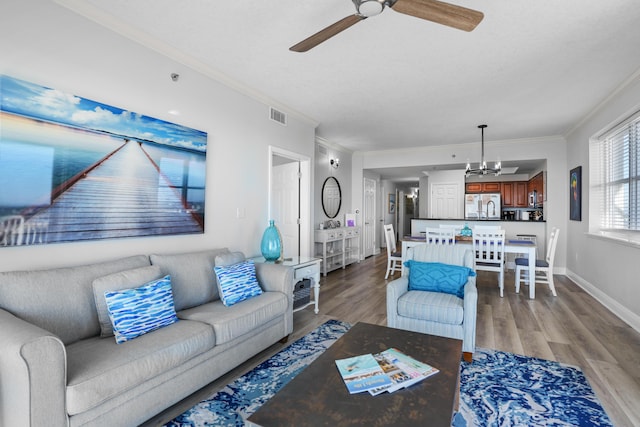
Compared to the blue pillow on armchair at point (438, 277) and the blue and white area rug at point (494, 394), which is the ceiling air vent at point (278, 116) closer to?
the blue pillow on armchair at point (438, 277)

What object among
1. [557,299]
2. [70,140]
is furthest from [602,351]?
[70,140]

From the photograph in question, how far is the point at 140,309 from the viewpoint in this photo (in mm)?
1994

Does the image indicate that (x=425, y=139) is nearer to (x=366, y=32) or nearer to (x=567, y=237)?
(x=567, y=237)

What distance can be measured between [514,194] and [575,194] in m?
4.07

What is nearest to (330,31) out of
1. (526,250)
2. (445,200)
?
(526,250)

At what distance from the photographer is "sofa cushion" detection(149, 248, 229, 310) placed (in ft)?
8.24

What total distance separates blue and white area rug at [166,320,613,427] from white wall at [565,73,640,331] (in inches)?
68.3

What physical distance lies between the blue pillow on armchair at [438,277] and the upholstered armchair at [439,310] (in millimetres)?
42

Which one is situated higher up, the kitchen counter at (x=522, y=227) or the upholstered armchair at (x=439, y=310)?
the kitchen counter at (x=522, y=227)

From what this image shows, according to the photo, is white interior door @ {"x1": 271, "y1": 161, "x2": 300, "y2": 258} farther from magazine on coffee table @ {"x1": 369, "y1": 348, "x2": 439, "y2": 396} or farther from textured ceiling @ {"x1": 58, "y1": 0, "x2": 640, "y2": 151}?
magazine on coffee table @ {"x1": 369, "y1": 348, "x2": 439, "y2": 396}

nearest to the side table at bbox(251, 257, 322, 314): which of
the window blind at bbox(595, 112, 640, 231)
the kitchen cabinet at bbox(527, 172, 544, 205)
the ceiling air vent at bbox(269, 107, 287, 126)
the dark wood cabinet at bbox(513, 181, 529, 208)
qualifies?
the ceiling air vent at bbox(269, 107, 287, 126)

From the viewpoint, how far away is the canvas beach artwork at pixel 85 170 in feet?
6.47

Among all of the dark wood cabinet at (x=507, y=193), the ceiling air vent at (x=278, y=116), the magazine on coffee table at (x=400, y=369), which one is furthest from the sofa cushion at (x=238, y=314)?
the dark wood cabinet at (x=507, y=193)

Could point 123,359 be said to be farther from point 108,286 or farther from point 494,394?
point 494,394
